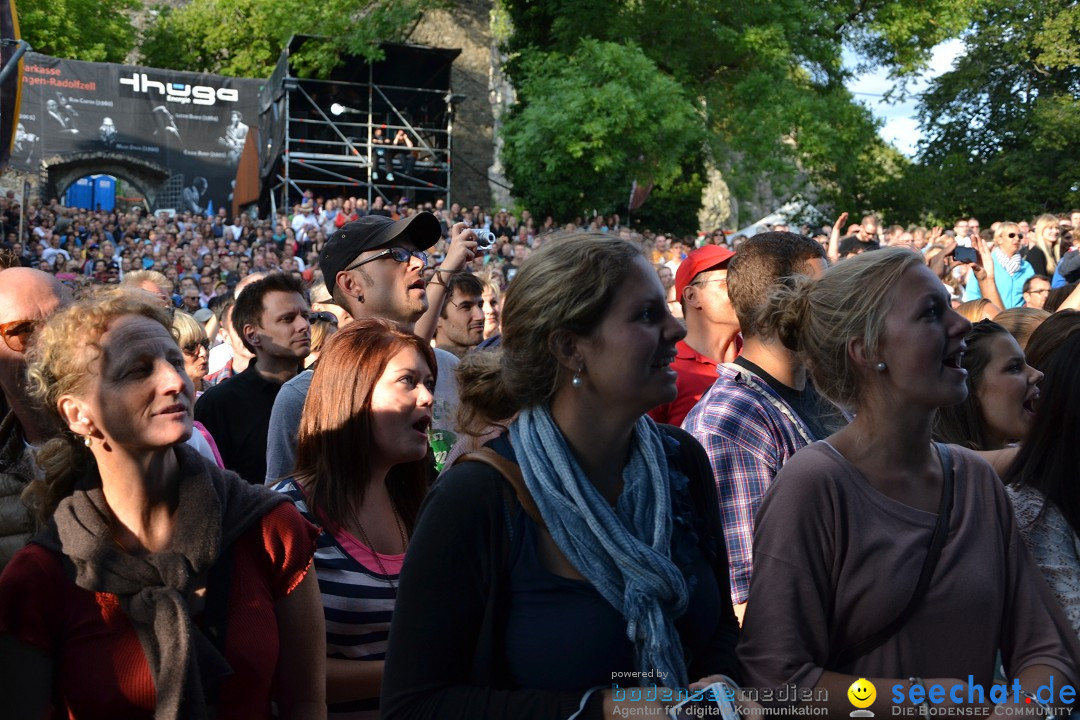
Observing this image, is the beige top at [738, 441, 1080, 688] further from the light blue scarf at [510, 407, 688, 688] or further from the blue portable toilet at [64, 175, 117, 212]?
the blue portable toilet at [64, 175, 117, 212]

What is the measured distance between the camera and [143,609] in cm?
229

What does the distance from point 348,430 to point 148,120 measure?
116ft

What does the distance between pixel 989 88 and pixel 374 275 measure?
106 ft

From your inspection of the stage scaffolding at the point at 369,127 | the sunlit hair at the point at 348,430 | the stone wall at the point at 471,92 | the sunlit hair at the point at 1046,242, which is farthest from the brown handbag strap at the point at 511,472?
the stone wall at the point at 471,92

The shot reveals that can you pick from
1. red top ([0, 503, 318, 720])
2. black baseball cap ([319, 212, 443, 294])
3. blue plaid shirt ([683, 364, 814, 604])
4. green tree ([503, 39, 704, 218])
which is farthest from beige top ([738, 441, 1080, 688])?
green tree ([503, 39, 704, 218])

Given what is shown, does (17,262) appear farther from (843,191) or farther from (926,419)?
(843,191)

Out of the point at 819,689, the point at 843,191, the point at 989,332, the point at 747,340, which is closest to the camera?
the point at 819,689

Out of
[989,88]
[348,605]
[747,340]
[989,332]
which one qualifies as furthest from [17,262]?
[989,88]

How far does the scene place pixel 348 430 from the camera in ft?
10.5

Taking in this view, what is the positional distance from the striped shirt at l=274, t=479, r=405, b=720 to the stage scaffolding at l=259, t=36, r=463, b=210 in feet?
92.8

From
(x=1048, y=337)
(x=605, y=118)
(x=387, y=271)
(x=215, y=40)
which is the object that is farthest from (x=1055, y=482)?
(x=215, y=40)

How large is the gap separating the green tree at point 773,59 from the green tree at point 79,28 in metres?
22.5

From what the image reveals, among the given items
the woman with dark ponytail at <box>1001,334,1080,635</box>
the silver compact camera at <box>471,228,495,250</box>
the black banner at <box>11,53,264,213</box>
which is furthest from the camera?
the black banner at <box>11,53,264,213</box>

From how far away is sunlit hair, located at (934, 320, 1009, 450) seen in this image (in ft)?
11.9
